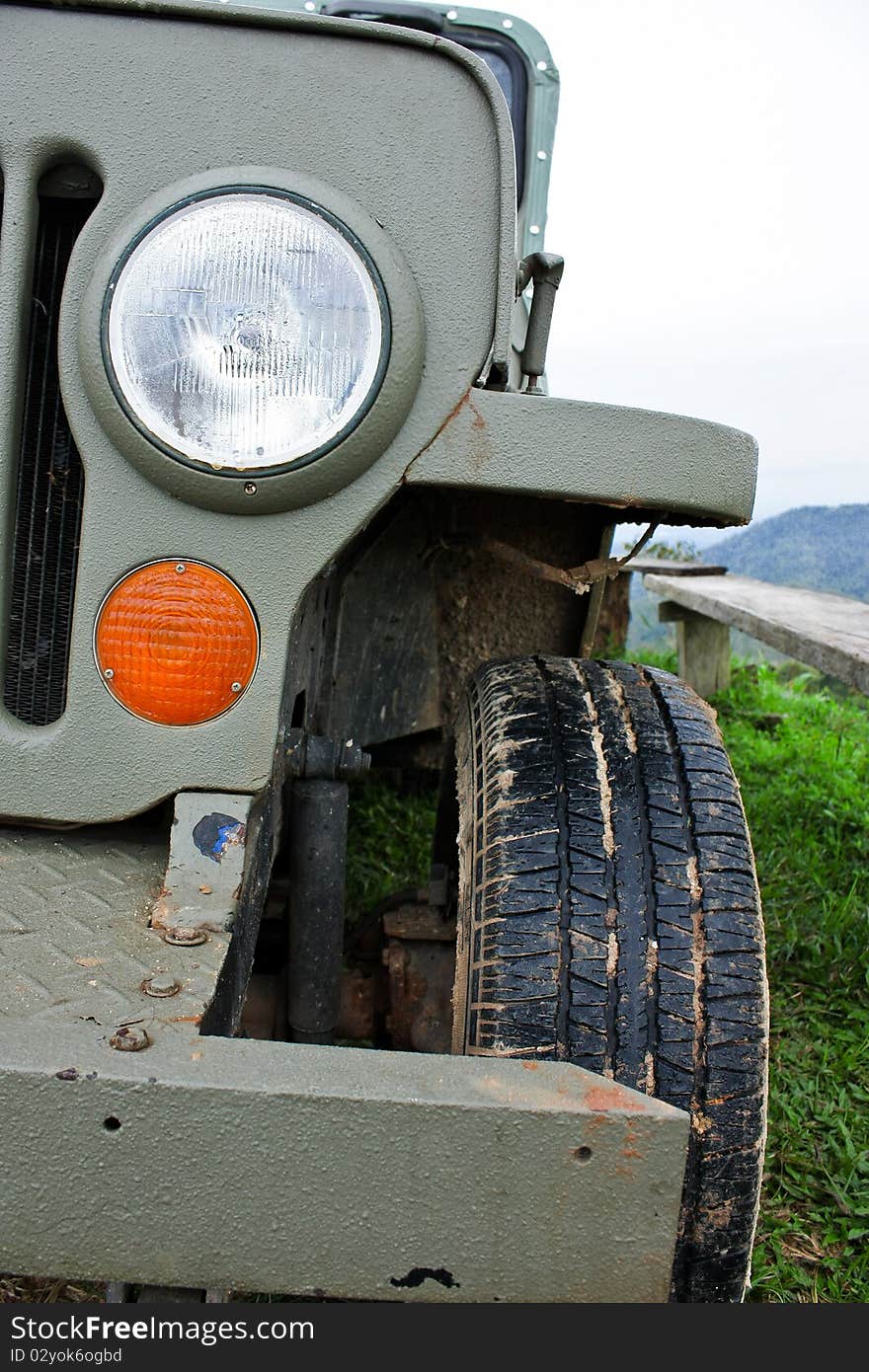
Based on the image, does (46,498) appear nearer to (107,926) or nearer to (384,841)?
(107,926)

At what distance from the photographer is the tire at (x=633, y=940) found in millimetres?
1308

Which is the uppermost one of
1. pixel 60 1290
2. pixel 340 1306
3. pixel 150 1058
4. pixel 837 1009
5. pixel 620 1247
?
pixel 150 1058

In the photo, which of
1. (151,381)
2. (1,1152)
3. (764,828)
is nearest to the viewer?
(1,1152)

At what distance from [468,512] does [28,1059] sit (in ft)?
4.93

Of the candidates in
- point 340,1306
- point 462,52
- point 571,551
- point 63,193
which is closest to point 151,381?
point 63,193

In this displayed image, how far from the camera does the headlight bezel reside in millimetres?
1243

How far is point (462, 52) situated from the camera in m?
1.34

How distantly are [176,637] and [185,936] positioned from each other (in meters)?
0.35

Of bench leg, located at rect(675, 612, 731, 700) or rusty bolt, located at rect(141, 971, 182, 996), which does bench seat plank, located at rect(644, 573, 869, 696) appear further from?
rusty bolt, located at rect(141, 971, 182, 996)

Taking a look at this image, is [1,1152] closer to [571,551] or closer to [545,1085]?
[545,1085]

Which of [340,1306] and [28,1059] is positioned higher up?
[28,1059]

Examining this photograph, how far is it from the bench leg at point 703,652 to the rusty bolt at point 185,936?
189 inches

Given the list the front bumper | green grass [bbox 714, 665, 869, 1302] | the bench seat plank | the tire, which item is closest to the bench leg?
the bench seat plank

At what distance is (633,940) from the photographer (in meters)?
1.36
